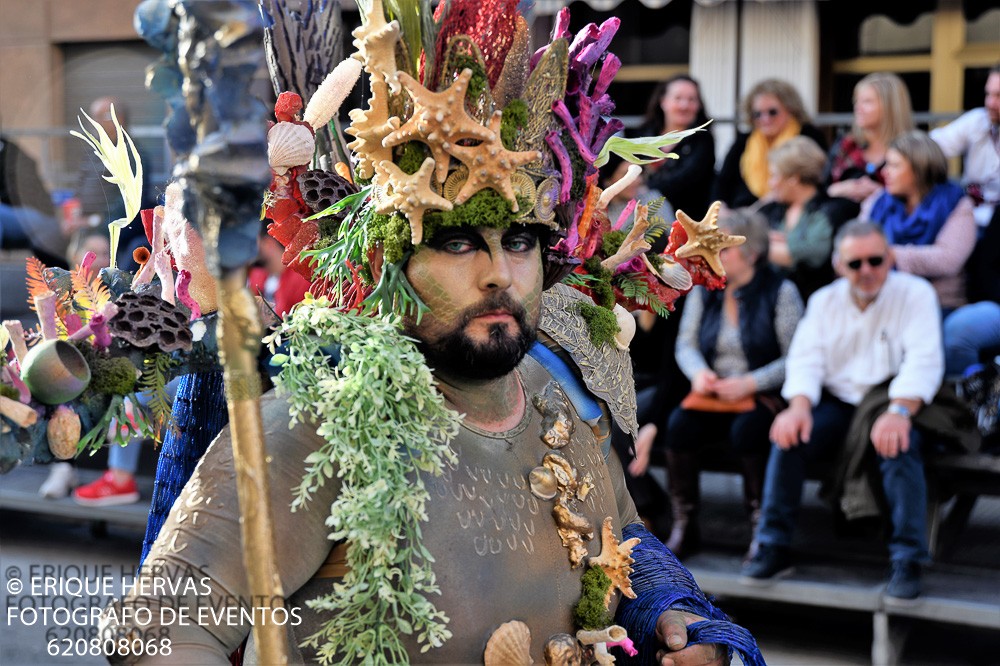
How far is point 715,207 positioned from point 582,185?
494mm

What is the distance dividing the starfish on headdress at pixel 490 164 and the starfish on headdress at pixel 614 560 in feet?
2.17

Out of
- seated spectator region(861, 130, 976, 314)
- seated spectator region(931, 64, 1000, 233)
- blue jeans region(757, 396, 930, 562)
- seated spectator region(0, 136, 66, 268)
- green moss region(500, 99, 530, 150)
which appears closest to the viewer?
green moss region(500, 99, 530, 150)

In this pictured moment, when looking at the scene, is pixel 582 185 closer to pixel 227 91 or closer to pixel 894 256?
pixel 227 91

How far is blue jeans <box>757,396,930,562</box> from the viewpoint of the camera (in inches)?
189

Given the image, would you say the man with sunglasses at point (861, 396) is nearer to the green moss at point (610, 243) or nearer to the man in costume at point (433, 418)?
the green moss at point (610, 243)

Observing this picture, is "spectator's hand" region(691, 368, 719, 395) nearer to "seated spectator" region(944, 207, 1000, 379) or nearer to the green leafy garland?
"seated spectator" region(944, 207, 1000, 379)

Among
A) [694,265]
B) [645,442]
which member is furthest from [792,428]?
[694,265]

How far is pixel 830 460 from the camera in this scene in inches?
201

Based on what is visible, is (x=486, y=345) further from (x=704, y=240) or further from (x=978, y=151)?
(x=978, y=151)

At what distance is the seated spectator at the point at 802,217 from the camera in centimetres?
544

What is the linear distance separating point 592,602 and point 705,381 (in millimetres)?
2956

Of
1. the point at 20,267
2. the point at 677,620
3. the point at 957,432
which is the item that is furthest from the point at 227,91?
the point at 20,267

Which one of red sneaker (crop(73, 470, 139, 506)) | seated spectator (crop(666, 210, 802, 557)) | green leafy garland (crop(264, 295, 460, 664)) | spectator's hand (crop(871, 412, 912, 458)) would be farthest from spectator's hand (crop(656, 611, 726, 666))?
red sneaker (crop(73, 470, 139, 506))

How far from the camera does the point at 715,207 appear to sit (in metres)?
2.84
